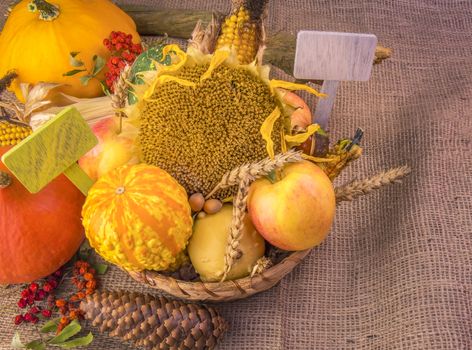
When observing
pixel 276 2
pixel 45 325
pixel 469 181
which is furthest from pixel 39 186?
pixel 276 2

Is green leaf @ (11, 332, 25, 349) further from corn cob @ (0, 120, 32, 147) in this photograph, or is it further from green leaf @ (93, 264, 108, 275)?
corn cob @ (0, 120, 32, 147)

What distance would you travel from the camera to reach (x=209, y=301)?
85 centimetres

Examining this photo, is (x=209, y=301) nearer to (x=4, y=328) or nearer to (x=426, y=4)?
(x=4, y=328)

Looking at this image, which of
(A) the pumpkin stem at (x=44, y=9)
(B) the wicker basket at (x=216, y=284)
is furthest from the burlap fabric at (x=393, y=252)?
(A) the pumpkin stem at (x=44, y=9)

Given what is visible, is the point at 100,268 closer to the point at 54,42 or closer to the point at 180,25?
the point at 54,42

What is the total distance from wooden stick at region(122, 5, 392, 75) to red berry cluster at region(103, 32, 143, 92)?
12 centimetres

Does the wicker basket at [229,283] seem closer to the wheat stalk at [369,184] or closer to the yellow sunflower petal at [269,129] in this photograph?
the wheat stalk at [369,184]

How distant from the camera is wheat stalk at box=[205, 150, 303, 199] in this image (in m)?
0.69

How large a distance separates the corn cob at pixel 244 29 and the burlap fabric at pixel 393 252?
0.26m

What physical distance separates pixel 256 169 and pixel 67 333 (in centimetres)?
40

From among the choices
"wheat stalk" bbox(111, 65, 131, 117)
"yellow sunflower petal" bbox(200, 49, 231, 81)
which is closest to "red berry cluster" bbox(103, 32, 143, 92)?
"wheat stalk" bbox(111, 65, 131, 117)

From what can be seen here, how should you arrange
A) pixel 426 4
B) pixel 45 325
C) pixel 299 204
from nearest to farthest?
pixel 299 204, pixel 45 325, pixel 426 4

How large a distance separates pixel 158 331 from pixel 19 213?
29 cm

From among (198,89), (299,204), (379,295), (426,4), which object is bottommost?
(379,295)
